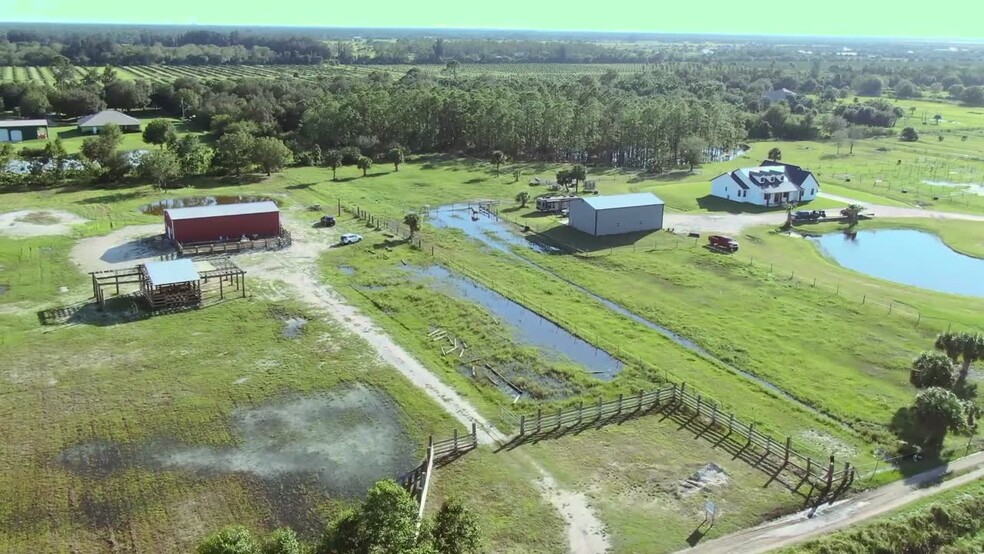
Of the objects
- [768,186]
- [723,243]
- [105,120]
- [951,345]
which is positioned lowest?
[723,243]

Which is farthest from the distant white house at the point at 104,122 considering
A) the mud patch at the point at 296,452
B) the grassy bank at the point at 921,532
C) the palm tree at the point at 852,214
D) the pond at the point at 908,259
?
the grassy bank at the point at 921,532

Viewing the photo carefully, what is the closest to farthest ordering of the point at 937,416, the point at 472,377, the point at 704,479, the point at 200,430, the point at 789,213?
the point at 704,479, the point at 937,416, the point at 200,430, the point at 472,377, the point at 789,213

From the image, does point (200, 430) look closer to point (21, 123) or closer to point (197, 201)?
point (197, 201)

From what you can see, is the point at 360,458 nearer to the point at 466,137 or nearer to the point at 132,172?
the point at 132,172

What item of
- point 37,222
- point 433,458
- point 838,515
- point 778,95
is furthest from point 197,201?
point 778,95

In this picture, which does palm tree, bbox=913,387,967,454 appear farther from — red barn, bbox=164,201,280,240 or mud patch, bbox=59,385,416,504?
red barn, bbox=164,201,280,240

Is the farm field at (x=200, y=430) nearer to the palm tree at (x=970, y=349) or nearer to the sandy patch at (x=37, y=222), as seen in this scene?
the sandy patch at (x=37, y=222)

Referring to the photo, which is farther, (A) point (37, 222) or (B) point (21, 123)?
(B) point (21, 123)
